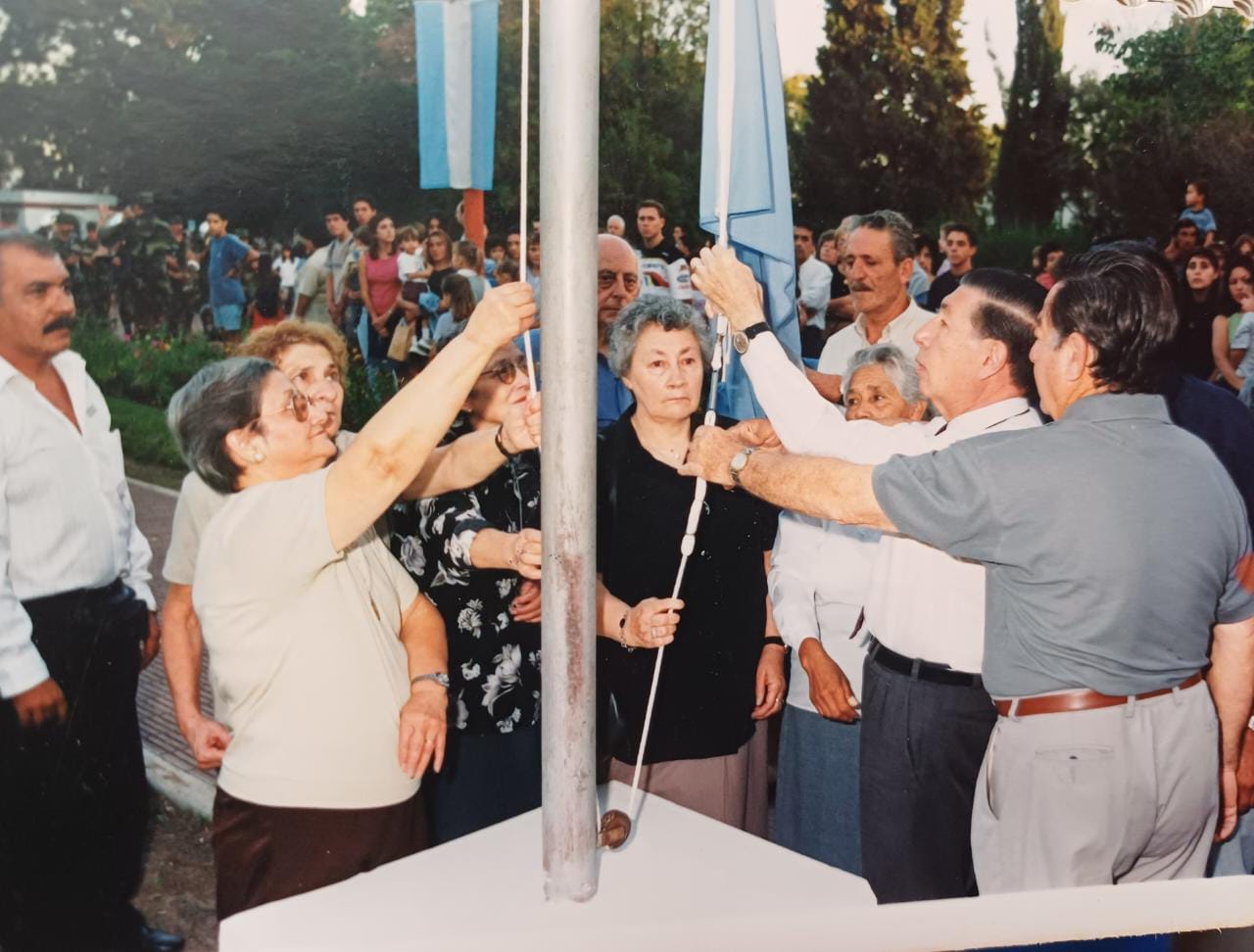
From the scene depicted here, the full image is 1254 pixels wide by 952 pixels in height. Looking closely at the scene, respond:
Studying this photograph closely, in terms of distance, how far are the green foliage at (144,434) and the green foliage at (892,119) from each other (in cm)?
178

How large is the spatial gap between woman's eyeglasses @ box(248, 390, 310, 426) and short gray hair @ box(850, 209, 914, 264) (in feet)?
5.43

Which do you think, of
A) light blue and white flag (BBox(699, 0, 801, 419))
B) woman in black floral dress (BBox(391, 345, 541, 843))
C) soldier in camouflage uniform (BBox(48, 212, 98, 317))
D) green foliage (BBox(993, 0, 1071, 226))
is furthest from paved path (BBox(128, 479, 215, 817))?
green foliage (BBox(993, 0, 1071, 226))

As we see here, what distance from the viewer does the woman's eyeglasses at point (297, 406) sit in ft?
8.14

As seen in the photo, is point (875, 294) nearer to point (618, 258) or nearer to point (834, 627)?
point (618, 258)

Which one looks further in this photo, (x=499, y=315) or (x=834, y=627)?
(x=834, y=627)

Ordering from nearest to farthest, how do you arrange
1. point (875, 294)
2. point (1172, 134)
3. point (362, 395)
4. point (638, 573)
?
point (362, 395) < point (638, 573) < point (875, 294) < point (1172, 134)

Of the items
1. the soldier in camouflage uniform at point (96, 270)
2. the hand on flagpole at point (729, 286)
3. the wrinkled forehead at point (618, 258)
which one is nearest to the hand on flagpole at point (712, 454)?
the hand on flagpole at point (729, 286)

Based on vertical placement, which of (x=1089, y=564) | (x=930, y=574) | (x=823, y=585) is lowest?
(x=823, y=585)

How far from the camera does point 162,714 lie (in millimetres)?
2500

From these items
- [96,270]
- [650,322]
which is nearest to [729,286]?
[650,322]

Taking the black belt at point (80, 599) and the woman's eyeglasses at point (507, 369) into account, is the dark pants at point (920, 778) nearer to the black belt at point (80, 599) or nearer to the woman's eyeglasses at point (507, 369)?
the woman's eyeglasses at point (507, 369)

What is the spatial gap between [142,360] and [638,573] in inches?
50.1

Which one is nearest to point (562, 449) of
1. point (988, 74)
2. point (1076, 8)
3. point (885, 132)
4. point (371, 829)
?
point (371, 829)

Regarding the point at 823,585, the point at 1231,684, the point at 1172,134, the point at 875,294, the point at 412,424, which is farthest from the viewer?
the point at 1172,134
